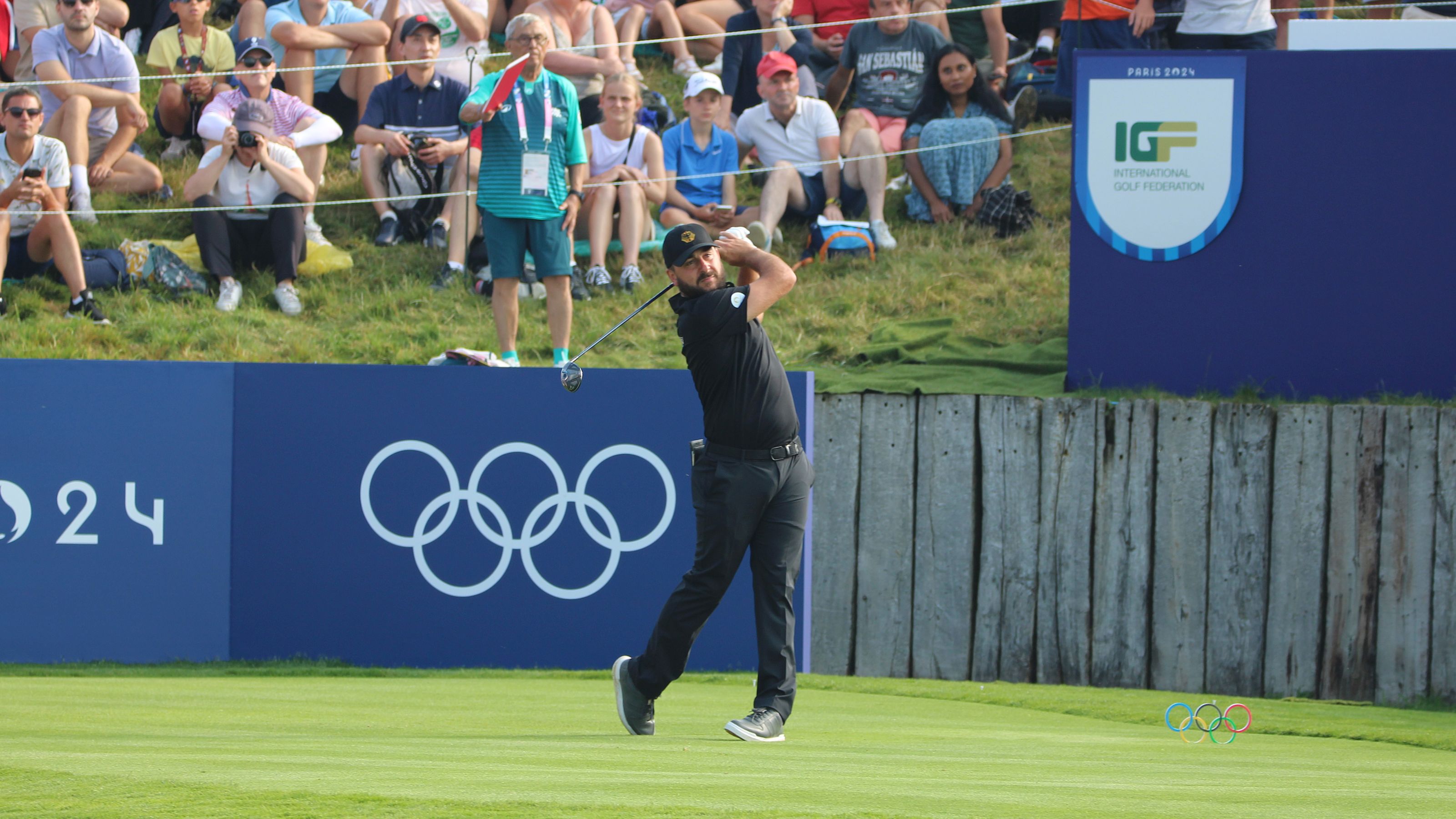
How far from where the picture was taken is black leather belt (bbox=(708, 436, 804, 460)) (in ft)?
18.0

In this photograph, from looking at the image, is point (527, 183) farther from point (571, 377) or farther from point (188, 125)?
point (188, 125)

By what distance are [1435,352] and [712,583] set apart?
5.63 meters

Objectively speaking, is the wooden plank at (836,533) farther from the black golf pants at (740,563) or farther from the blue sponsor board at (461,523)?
the black golf pants at (740,563)

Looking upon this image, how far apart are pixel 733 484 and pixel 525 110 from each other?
5021 millimetres

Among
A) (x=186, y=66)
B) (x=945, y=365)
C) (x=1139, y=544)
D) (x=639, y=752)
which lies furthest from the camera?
(x=186, y=66)

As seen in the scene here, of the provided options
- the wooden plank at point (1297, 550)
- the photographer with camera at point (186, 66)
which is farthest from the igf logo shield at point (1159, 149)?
the photographer with camera at point (186, 66)

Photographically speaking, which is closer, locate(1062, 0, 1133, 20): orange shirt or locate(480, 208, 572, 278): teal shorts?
locate(480, 208, 572, 278): teal shorts

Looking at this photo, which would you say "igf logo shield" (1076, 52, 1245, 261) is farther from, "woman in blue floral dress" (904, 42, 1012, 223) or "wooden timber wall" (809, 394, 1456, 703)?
"woman in blue floral dress" (904, 42, 1012, 223)

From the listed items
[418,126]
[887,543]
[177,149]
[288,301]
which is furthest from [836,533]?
[177,149]

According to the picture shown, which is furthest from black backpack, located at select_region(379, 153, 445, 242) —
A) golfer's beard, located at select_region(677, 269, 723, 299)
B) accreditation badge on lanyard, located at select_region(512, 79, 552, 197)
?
golfer's beard, located at select_region(677, 269, 723, 299)

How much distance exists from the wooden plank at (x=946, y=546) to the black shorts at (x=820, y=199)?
402 centimetres

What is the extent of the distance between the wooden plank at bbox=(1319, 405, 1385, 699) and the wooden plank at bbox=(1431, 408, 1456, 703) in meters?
0.29

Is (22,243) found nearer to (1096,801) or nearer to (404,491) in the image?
(404,491)

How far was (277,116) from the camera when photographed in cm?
1228
